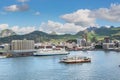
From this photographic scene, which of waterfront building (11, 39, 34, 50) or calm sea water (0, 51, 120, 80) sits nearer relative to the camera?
calm sea water (0, 51, 120, 80)

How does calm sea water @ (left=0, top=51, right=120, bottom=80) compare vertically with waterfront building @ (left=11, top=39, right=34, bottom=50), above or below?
below

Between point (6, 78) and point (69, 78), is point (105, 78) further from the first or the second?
point (6, 78)

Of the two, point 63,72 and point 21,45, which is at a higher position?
point 21,45

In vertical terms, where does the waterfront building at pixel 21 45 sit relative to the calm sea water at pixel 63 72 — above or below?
above

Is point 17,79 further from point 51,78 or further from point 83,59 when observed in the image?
point 83,59

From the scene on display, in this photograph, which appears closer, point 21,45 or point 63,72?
point 63,72

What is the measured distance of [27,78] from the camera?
44.4m

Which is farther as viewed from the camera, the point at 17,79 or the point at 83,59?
the point at 83,59

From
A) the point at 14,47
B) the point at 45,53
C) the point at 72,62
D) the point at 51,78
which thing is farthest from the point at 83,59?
the point at 14,47

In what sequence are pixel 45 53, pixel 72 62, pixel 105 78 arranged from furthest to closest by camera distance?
pixel 45 53 → pixel 72 62 → pixel 105 78

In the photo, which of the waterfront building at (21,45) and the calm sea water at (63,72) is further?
the waterfront building at (21,45)

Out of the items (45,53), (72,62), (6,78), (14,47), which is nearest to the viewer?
(6,78)

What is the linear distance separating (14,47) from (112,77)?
12614 centimetres

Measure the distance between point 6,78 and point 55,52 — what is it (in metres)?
82.7
